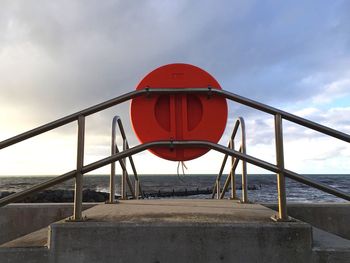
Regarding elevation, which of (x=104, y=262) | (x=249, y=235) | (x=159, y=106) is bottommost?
(x=104, y=262)

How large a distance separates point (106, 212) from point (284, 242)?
1.37 meters

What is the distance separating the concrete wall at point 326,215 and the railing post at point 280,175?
1.47 meters

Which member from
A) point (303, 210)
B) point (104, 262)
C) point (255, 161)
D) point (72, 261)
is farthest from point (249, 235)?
point (303, 210)

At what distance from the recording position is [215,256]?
2439 mm

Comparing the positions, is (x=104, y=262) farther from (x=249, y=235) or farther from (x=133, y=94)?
(x=133, y=94)

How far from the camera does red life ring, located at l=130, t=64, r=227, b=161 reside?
316 cm

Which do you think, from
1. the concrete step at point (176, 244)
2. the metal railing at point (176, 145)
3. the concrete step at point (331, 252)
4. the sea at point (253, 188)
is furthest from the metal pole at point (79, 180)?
the concrete step at point (331, 252)

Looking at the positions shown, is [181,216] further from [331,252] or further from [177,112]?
[331,252]

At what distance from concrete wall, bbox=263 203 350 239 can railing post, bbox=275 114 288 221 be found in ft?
4.83

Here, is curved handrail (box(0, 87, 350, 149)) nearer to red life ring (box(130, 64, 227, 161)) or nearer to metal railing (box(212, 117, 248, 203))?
red life ring (box(130, 64, 227, 161))

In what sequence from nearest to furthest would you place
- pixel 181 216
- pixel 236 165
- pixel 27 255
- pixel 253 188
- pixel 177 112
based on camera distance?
pixel 27 255 → pixel 181 216 → pixel 177 112 → pixel 236 165 → pixel 253 188

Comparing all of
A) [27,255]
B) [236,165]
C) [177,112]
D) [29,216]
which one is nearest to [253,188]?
[236,165]

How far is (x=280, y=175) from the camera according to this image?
2.65 meters

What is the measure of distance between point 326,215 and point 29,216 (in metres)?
3.18
